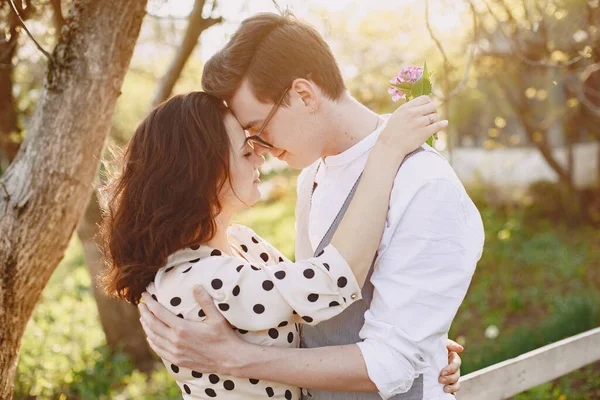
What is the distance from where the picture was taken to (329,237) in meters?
1.82

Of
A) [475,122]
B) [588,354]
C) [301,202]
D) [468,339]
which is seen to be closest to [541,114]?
[475,122]

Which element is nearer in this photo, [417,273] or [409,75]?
[417,273]

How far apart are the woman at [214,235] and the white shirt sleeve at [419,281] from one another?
82mm

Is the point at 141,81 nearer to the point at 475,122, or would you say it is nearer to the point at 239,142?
the point at 239,142

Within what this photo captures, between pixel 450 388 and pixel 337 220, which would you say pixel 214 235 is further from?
pixel 450 388

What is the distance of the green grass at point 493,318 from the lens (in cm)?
465

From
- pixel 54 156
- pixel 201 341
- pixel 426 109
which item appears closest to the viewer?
pixel 201 341

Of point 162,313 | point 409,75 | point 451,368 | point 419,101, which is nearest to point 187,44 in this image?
point 409,75

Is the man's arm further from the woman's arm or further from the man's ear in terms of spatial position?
the man's ear

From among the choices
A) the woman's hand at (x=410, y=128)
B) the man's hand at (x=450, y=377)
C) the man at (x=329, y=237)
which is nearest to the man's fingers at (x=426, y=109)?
the woman's hand at (x=410, y=128)

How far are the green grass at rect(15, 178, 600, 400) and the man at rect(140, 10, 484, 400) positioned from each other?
9.12ft

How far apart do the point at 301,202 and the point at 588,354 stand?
1.82 meters

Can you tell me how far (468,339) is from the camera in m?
5.81

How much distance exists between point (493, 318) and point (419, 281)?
500 centimetres
